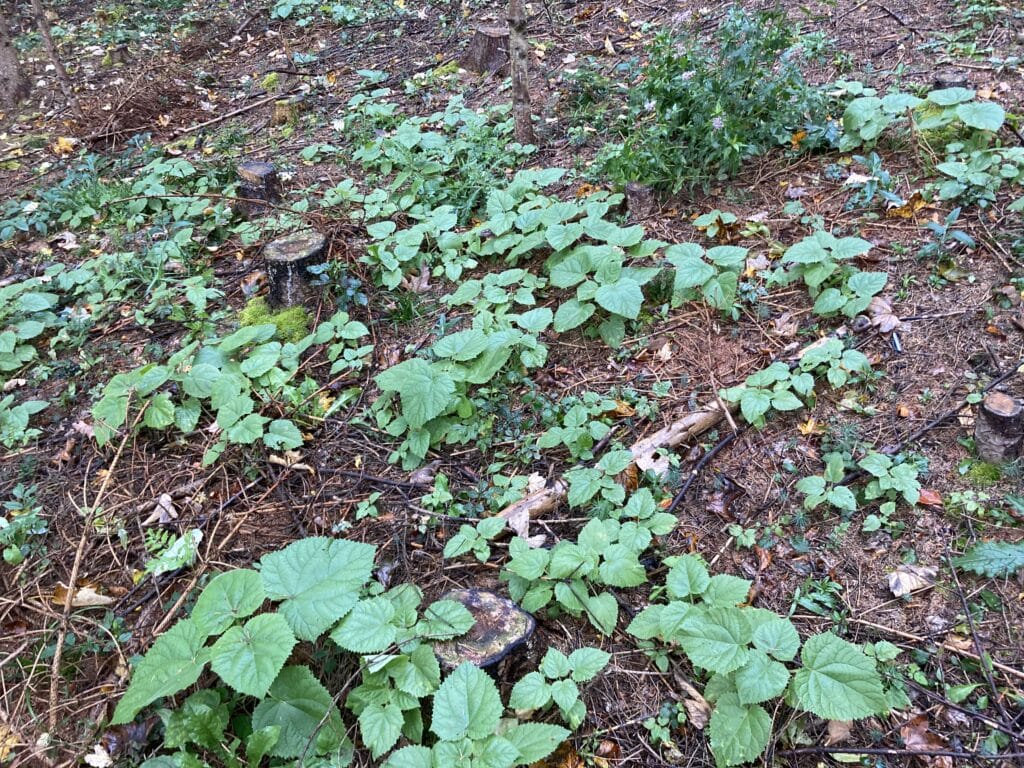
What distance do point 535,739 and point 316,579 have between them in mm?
878

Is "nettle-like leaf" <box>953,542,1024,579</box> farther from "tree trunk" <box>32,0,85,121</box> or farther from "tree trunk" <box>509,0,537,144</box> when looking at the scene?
"tree trunk" <box>32,0,85,121</box>

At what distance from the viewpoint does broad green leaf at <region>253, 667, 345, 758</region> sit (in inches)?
78.5

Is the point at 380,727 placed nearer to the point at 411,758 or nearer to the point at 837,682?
the point at 411,758

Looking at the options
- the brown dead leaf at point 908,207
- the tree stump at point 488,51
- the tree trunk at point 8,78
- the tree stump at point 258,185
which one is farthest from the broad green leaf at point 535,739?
the tree trunk at point 8,78

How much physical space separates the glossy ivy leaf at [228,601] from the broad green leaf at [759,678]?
5.01 feet

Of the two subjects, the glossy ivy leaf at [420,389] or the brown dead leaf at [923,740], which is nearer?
the brown dead leaf at [923,740]

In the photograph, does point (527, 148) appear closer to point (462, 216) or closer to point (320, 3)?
point (462, 216)

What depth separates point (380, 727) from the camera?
6.45ft

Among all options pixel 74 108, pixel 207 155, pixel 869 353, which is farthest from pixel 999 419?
pixel 74 108

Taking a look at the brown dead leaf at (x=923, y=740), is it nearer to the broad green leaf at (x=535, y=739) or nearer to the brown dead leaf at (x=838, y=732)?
the brown dead leaf at (x=838, y=732)

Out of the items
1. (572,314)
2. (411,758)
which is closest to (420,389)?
(572,314)

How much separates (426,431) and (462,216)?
6.35 feet

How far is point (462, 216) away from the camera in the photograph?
436 cm

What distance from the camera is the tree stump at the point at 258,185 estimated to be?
15.4 ft
